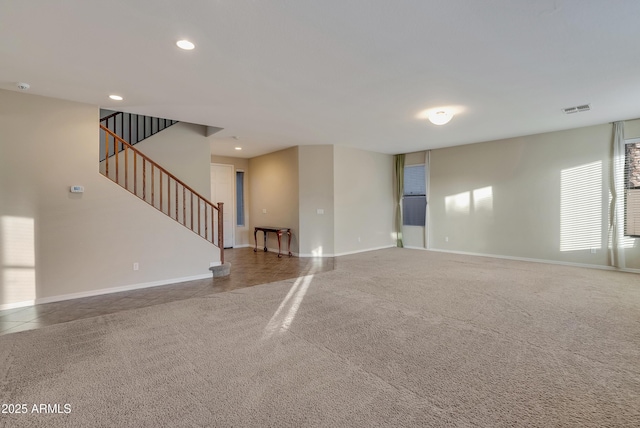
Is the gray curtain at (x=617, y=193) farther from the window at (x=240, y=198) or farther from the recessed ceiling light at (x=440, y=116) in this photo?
the window at (x=240, y=198)

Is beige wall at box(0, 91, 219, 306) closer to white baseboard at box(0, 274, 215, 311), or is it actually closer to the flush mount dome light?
white baseboard at box(0, 274, 215, 311)

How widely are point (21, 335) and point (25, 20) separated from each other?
2863 mm

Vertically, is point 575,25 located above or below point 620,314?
above

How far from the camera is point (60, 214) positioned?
4.04 meters

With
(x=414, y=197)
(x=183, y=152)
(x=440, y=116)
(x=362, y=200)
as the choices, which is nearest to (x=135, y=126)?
(x=183, y=152)

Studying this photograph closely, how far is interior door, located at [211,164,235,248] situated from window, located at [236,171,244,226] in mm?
217

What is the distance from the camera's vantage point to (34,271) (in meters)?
3.87

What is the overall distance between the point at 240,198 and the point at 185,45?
6.54 metres

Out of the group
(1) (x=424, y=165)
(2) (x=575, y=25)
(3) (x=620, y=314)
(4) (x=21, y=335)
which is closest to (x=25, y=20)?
(4) (x=21, y=335)

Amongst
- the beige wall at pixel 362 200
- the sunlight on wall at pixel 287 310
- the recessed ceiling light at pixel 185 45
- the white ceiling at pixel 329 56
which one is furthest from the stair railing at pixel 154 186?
the beige wall at pixel 362 200

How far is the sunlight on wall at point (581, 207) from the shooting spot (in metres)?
5.68

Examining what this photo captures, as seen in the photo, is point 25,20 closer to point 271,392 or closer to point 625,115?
point 271,392

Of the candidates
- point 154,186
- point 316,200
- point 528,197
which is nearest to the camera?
point 154,186

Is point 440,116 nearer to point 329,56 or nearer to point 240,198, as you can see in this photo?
point 329,56
